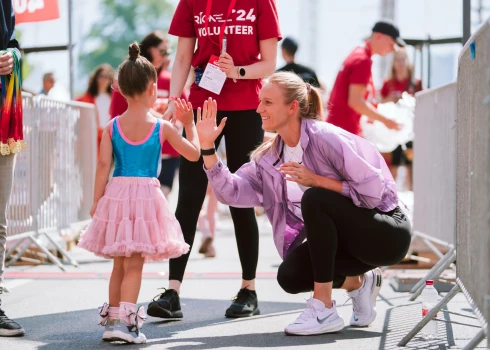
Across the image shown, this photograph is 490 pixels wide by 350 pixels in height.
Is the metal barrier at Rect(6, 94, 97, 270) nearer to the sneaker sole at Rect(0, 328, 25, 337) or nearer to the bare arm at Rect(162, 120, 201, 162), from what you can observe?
the sneaker sole at Rect(0, 328, 25, 337)

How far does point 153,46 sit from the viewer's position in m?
9.10

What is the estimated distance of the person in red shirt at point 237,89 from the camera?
6.04 metres

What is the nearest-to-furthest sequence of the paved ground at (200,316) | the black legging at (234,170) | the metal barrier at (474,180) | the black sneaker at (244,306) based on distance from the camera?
the metal barrier at (474,180) → the paved ground at (200,316) → the black sneaker at (244,306) → the black legging at (234,170)

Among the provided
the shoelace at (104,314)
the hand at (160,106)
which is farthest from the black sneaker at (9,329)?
the hand at (160,106)

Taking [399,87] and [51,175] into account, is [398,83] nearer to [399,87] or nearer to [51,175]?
[399,87]

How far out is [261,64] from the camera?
6082 mm

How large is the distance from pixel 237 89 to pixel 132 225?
55.6 inches

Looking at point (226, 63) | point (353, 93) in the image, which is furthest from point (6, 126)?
point (353, 93)

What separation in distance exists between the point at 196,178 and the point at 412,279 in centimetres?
207

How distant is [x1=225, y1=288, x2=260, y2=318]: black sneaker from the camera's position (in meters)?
5.92

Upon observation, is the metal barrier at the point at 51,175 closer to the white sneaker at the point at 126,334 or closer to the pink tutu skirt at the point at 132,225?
the pink tutu skirt at the point at 132,225

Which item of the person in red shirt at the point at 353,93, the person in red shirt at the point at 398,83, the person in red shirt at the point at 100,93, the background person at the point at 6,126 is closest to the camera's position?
the background person at the point at 6,126

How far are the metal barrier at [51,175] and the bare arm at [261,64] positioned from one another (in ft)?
8.81

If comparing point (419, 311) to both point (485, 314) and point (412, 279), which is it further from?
point (485, 314)
